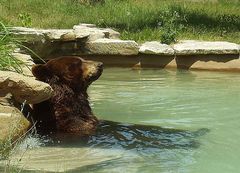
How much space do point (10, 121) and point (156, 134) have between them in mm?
1776

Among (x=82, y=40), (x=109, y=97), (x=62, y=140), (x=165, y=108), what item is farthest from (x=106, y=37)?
(x=62, y=140)

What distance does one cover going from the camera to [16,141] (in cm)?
514

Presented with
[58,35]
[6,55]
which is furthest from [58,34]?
[6,55]

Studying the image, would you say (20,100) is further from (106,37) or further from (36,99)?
(106,37)

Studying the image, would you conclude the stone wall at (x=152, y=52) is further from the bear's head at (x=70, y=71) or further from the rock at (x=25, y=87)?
the rock at (x=25, y=87)

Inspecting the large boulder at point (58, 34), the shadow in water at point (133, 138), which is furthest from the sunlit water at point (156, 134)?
the large boulder at point (58, 34)

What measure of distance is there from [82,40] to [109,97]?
2.77m

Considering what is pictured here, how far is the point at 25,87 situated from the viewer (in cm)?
545

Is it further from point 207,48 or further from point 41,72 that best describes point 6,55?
point 207,48

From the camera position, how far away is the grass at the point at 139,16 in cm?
1280

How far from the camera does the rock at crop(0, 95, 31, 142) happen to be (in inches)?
201

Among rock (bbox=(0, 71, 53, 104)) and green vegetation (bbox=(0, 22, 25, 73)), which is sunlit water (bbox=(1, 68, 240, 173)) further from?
green vegetation (bbox=(0, 22, 25, 73))

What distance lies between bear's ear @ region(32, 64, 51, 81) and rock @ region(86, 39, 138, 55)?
5.26 m

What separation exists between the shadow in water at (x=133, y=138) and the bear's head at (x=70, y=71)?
54cm
